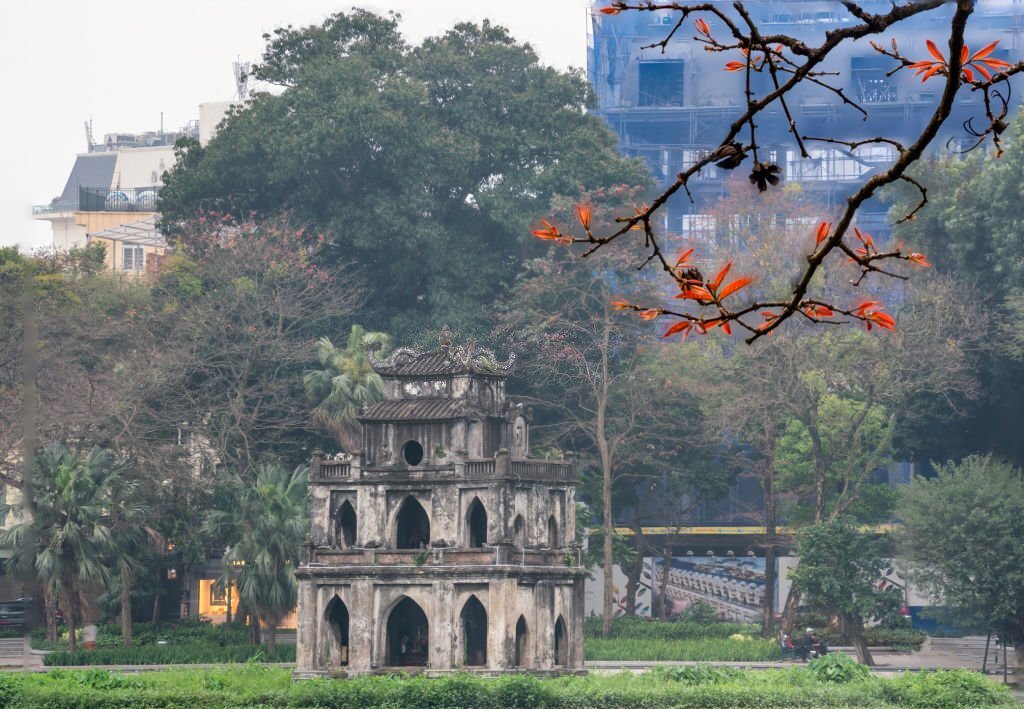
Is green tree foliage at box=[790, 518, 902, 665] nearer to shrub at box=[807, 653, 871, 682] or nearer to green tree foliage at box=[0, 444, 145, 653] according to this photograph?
shrub at box=[807, 653, 871, 682]

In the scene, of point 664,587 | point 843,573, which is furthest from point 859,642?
point 664,587

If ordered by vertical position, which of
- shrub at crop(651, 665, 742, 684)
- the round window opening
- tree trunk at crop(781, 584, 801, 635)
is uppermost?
the round window opening

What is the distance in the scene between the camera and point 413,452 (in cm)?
5303

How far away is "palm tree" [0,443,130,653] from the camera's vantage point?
61125 millimetres

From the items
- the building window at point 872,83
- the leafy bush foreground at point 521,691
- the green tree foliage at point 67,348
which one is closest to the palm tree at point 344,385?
the green tree foliage at point 67,348

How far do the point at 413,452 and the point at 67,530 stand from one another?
15622mm

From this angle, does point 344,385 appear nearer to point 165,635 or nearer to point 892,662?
point 165,635

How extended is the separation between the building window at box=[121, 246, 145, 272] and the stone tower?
4834cm

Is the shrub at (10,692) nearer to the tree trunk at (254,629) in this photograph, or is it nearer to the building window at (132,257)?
the tree trunk at (254,629)

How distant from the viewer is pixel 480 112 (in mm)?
82875

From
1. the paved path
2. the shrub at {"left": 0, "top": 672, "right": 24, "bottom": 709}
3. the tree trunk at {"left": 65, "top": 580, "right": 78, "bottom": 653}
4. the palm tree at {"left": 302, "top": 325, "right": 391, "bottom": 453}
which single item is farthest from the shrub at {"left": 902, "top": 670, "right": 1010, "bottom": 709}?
the tree trunk at {"left": 65, "top": 580, "right": 78, "bottom": 653}

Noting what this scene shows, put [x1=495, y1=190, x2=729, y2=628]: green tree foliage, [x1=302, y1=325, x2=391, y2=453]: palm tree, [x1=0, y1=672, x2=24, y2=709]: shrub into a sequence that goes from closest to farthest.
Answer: [x1=0, y1=672, x2=24, y2=709]: shrub
[x1=302, y1=325, x2=391, y2=453]: palm tree
[x1=495, y1=190, x2=729, y2=628]: green tree foliage

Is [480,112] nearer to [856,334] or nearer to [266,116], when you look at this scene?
[266,116]

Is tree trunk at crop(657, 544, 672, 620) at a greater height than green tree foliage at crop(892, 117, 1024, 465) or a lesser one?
lesser
